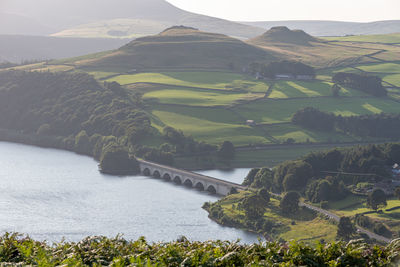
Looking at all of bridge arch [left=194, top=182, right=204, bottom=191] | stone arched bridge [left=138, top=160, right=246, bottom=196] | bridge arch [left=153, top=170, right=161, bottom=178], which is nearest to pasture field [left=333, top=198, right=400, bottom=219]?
stone arched bridge [left=138, top=160, right=246, bottom=196]

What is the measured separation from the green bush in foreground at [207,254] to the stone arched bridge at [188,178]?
10916 centimetres

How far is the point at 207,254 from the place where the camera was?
25.1m

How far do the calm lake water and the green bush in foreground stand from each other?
2699 inches

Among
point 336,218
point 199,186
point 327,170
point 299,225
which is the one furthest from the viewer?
point 199,186

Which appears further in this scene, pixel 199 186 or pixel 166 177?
pixel 166 177

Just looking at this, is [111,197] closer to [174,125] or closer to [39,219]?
[39,219]

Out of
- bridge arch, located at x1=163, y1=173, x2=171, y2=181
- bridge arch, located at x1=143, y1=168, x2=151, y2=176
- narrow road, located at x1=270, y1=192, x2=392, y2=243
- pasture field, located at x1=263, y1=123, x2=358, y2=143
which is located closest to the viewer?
narrow road, located at x1=270, y1=192, x2=392, y2=243

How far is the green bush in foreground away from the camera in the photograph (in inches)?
989

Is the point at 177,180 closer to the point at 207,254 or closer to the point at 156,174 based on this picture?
the point at 156,174

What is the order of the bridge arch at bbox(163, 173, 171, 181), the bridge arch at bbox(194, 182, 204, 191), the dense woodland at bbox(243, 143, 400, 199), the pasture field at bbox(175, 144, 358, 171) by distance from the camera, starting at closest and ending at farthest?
the dense woodland at bbox(243, 143, 400, 199) → the bridge arch at bbox(194, 182, 204, 191) → the bridge arch at bbox(163, 173, 171, 181) → the pasture field at bbox(175, 144, 358, 171)

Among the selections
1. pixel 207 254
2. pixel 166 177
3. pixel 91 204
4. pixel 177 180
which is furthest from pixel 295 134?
pixel 207 254

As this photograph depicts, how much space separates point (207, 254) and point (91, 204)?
340 feet

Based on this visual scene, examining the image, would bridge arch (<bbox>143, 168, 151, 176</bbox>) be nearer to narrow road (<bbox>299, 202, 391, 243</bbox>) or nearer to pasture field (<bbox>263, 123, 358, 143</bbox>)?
pasture field (<bbox>263, 123, 358, 143</bbox>)

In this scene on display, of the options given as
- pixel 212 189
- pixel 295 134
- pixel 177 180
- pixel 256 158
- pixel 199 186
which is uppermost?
pixel 295 134
